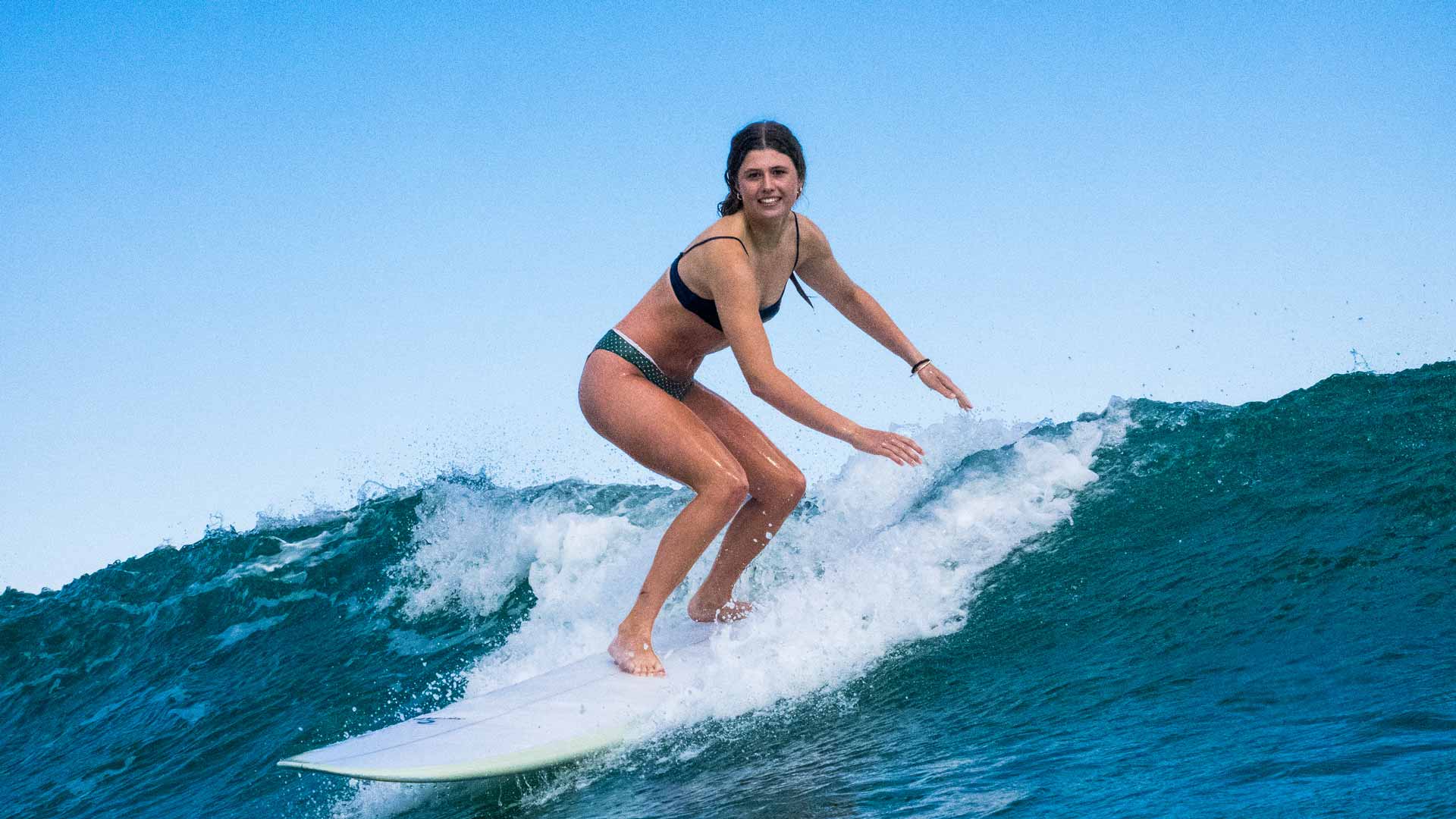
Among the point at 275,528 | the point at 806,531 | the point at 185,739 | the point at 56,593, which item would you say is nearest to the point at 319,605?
the point at 185,739

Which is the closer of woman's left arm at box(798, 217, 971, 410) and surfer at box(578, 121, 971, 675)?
surfer at box(578, 121, 971, 675)

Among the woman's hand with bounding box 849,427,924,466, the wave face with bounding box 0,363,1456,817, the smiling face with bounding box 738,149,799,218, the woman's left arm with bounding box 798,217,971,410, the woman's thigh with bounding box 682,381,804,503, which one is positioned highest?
the smiling face with bounding box 738,149,799,218

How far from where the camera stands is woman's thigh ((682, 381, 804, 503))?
392 centimetres

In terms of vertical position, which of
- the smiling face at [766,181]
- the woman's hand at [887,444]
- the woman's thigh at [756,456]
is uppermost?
the smiling face at [766,181]

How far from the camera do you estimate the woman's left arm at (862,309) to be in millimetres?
4051

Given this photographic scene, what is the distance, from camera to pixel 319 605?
6.72 metres

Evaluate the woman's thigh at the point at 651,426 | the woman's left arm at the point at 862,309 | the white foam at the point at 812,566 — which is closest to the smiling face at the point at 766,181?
the woman's left arm at the point at 862,309

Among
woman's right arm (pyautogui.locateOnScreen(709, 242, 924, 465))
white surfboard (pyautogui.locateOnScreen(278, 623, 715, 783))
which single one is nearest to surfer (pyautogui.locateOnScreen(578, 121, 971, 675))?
woman's right arm (pyautogui.locateOnScreen(709, 242, 924, 465))

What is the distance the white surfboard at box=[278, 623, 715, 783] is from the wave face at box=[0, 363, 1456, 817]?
9 centimetres

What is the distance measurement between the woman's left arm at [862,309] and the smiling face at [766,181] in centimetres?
46

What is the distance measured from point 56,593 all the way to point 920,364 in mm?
8647

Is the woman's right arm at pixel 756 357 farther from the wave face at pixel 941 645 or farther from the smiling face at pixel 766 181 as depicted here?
the wave face at pixel 941 645

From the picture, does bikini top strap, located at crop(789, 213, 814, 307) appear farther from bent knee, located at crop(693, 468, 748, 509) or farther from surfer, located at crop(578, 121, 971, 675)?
bent knee, located at crop(693, 468, 748, 509)

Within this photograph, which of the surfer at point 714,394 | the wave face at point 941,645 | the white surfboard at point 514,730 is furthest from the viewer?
the surfer at point 714,394
